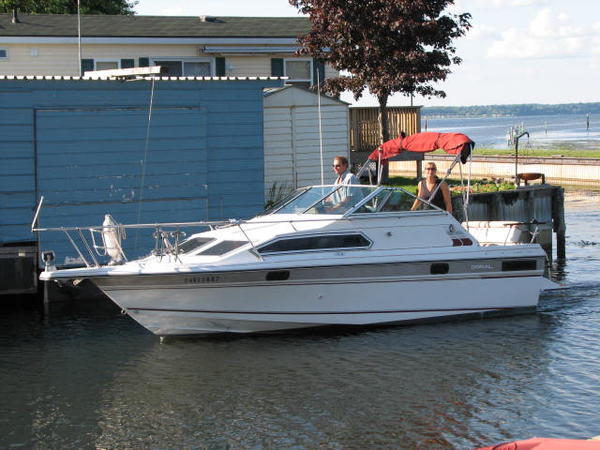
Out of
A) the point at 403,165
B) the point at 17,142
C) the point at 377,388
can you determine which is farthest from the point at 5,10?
the point at 377,388

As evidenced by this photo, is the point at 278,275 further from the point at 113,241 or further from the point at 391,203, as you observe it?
the point at 113,241

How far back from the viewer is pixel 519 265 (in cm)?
1775

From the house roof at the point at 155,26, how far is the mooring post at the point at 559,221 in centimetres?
956

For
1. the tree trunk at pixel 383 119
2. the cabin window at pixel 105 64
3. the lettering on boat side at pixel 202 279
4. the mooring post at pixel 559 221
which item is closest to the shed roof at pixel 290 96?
the tree trunk at pixel 383 119

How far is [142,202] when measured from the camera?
19.8 metres

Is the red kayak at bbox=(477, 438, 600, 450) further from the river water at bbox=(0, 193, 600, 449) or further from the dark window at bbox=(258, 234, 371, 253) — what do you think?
the dark window at bbox=(258, 234, 371, 253)

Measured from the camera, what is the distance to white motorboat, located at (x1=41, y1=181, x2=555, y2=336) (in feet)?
52.7

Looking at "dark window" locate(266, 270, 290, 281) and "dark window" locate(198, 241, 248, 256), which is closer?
"dark window" locate(266, 270, 290, 281)

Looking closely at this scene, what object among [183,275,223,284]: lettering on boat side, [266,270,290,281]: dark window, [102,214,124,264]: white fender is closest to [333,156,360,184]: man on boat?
[266,270,290,281]: dark window

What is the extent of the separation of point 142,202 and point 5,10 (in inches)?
1039

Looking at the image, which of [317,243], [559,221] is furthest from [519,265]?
[559,221]

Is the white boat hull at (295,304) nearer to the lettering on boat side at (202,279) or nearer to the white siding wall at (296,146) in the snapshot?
the lettering on boat side at (202,279)

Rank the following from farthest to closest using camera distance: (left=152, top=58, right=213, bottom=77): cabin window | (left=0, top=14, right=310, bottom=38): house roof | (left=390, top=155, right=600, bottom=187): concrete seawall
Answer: (left=390, top=155, right=600, bottom=187): concrete seawall → (left=152, top=58, right=213, bottom=77): cabin window → (left=0, top=14, right=310, bottom=38): house roof

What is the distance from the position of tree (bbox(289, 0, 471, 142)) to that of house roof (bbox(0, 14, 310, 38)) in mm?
2482
